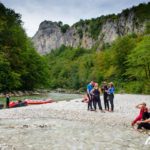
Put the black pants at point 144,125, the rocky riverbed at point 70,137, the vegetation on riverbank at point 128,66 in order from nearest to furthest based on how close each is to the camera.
Result: the rocky riverbed at point 70,137 → the black pants at point 144,125 → the vegetation on riverbank at point 128,66

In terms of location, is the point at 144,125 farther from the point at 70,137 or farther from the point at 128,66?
the point at 128,66

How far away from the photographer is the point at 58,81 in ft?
507

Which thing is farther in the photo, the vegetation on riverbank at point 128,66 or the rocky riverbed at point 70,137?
the vegetation on riverbank at point 128,66

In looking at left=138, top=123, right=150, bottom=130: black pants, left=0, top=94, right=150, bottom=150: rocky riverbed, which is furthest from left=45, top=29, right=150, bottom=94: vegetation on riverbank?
left=0, top=94, right=150, bottom=150: rocky riverbed

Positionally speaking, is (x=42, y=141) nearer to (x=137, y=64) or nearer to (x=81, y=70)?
(x=137, y=64)

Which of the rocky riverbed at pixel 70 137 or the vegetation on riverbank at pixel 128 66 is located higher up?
the vegetation on riverbank at pixel 128 66

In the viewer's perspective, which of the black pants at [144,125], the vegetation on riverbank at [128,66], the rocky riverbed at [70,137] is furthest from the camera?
the vegetation on riverbank at [128,66]

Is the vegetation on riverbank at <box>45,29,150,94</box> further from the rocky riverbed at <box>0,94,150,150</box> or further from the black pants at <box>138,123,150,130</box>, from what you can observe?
the rocky riverbed at <box>0,94,150,150</box>

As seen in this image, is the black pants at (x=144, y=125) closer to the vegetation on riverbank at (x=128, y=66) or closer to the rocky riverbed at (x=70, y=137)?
the rocky riverbed at (x=70, y=137)

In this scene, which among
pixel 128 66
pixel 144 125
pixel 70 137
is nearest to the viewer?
pixel 70 137

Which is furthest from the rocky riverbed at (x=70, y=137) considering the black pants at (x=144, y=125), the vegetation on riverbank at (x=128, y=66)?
the vegetation on riverbank at (x=128, y=66)

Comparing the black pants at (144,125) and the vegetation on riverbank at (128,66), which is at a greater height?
the vegetation on riverbank at (128,66)

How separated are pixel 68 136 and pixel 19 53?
200ft

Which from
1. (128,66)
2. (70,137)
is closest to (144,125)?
(70,137)
